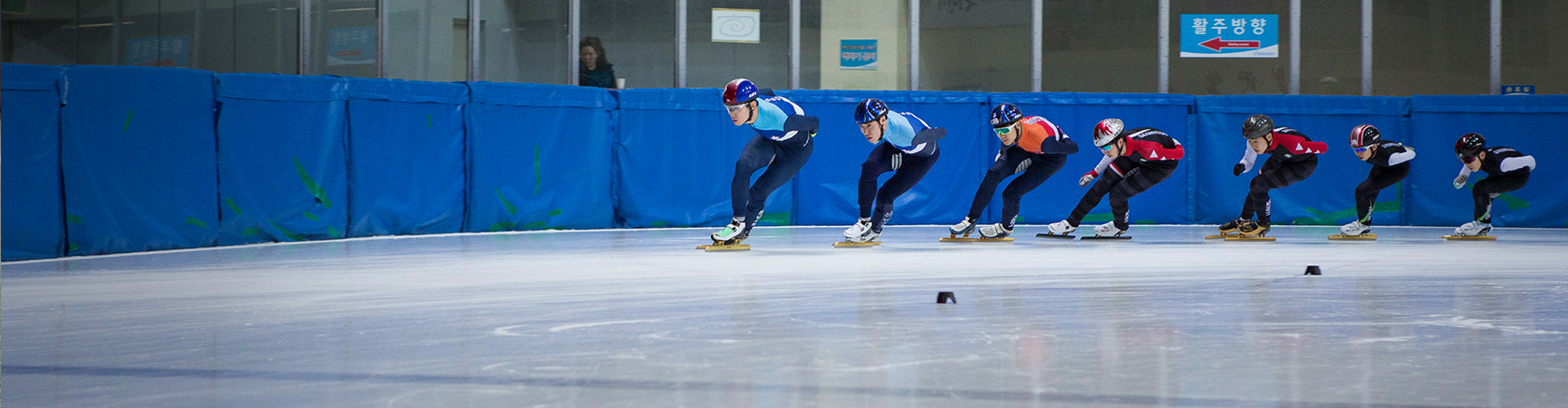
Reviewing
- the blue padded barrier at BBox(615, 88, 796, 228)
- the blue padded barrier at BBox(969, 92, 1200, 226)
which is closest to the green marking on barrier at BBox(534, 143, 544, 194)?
the blue padded barrier at BBox(615, 88, 796, 228)

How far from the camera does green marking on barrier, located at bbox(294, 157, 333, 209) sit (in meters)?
9.76

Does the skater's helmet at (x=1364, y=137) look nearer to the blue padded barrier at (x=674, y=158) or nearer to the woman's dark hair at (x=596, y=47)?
the blue padded barrier at (x=674, y=158)

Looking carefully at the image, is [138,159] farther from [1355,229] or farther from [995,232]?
[1355,229]

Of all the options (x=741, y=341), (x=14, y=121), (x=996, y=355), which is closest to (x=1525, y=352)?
(x=996, y=355)

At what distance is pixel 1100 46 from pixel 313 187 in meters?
8.87

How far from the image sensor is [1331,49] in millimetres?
14023

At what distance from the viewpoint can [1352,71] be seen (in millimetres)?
14008

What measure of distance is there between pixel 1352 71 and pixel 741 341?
12.4m

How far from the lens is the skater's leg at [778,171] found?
8859 millimetres

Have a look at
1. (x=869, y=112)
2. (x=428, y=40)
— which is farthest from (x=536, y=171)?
(x=869, y=112)

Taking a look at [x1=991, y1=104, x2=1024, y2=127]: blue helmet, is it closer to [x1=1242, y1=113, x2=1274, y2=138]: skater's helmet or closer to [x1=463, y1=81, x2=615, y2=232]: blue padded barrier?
[x1=1242, y1=113, x2=1274, y2=138]: skater's helmet

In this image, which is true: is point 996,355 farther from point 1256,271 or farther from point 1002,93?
point 1002,93

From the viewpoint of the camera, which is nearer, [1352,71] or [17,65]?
[17,65]

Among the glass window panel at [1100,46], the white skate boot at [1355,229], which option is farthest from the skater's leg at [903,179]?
the glass window panel at [1100,46]
